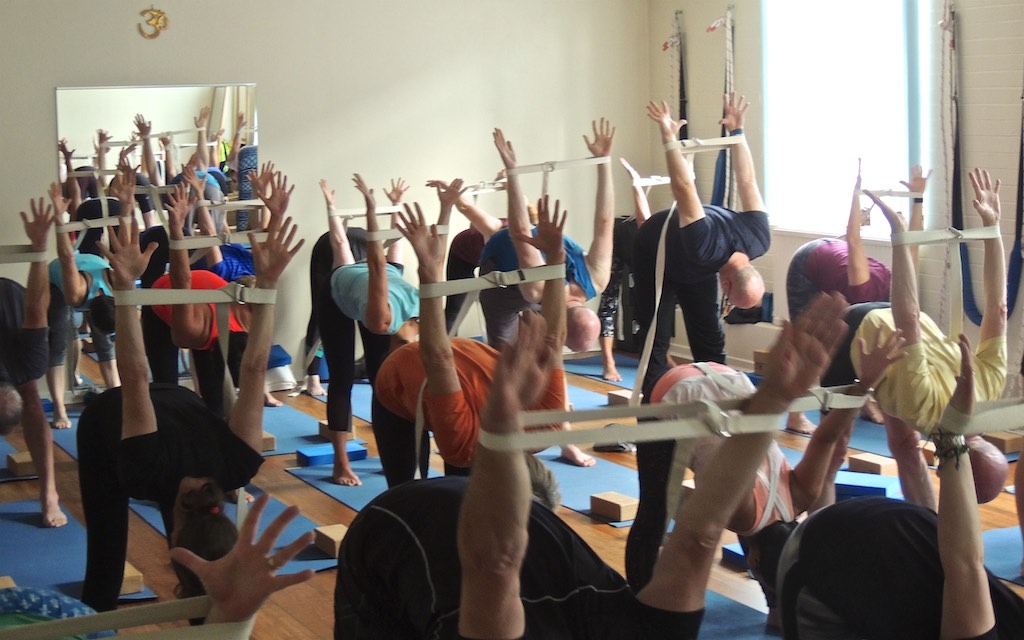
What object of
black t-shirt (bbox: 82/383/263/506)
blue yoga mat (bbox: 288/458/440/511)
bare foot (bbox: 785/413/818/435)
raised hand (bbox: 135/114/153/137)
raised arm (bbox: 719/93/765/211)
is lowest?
blue yoga mat (bbox: 288/458/440/511)

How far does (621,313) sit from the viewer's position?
8.52 metres

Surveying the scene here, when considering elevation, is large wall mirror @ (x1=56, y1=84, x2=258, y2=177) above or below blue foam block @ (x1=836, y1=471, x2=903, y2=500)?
above

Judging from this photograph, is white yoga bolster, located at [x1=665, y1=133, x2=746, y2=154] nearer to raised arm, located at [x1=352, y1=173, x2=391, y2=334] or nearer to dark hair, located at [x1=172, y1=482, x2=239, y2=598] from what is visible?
raised arm, located at [x1=352, y1=173, x2=391, y2=334]

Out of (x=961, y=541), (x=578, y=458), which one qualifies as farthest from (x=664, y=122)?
(x=961, y=541)

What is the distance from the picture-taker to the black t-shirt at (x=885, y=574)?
215 centimetres

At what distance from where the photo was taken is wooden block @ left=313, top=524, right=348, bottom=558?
4.43m

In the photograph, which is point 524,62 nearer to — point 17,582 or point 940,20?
point 940,20

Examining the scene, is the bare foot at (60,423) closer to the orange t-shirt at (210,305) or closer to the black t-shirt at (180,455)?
the orange t-shirt at (210,305)

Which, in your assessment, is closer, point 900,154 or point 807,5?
point 900,154

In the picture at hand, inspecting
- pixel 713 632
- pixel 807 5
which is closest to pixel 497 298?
pixel 713 632

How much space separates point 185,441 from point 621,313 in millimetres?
5749

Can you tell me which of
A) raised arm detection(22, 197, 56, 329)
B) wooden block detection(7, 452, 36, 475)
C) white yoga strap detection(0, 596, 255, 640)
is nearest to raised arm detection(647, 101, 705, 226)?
raised arm detection(22, 197, 56, 329)

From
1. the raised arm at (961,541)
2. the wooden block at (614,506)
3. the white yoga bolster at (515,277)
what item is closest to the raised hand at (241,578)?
the raised arm at (961,541)

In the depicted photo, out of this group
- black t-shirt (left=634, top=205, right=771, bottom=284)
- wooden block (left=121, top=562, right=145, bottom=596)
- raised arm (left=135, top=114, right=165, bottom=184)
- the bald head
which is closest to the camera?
wooden block (left=121, top=562, right=145, bottom=596)
